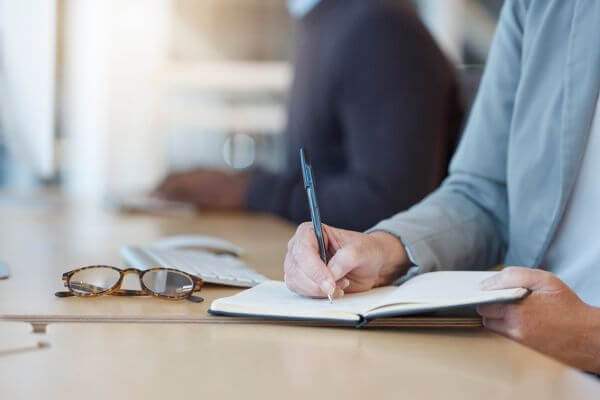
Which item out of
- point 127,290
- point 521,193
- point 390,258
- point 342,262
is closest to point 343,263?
point 342,262

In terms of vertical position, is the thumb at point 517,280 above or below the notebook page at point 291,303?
above

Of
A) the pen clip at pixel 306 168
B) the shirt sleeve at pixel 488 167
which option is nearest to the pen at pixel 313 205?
the pen clip at pixel 306 168

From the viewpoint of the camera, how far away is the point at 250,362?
0.55 metres

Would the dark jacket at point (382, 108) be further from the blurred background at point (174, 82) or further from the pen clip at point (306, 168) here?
the blurred background at point (174, 82)

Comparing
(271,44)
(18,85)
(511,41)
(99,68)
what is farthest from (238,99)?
(511,41)

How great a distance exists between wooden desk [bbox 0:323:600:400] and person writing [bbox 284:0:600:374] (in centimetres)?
13

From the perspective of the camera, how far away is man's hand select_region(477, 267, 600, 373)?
683 mm

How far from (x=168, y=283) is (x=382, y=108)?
975mm

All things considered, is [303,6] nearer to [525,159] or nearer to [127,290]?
[525,159]

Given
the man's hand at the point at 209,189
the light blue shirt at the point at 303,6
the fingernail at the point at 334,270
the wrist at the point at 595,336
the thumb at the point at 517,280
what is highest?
the light blue shirt at the point at 303,6

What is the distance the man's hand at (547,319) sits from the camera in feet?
2.24

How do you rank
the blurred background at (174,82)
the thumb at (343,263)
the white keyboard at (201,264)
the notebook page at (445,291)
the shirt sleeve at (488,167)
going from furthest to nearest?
the blurred background at (174,82) → the shirt sleeve at (488,167) → the white keyboard at (201,264) → the thumb at (343,263) → the notebook page at (445,291)

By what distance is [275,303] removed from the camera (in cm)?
72

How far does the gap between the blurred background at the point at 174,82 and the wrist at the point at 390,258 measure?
247cm
